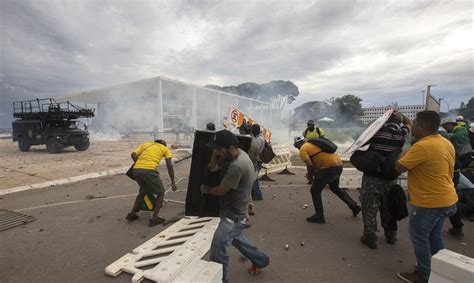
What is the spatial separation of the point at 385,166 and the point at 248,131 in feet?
9.29

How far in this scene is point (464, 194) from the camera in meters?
4.25

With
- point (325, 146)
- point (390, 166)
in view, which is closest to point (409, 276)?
point (390, 166)

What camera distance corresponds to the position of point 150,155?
164 inches

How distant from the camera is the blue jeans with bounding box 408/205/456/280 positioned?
7.51 ft

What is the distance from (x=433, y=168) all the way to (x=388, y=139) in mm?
780

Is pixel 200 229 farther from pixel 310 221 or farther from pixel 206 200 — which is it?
pixel 310 221

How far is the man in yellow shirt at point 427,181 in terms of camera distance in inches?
88.3

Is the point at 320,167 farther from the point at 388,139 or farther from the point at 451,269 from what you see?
the point at 451,269

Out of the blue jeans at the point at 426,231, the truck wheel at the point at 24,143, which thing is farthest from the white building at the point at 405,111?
the truck wheel at the point at 24,143

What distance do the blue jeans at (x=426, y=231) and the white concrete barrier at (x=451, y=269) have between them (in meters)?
0.53

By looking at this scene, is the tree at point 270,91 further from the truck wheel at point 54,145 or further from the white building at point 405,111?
the truck wheel at point 54,145

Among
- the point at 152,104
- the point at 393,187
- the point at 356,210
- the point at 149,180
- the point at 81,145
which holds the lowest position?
the point at 356,210

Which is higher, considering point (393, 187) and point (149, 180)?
point (393, 187)

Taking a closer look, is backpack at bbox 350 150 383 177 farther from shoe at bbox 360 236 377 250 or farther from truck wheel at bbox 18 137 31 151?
truck wheel at bbox 18 137 31 151
